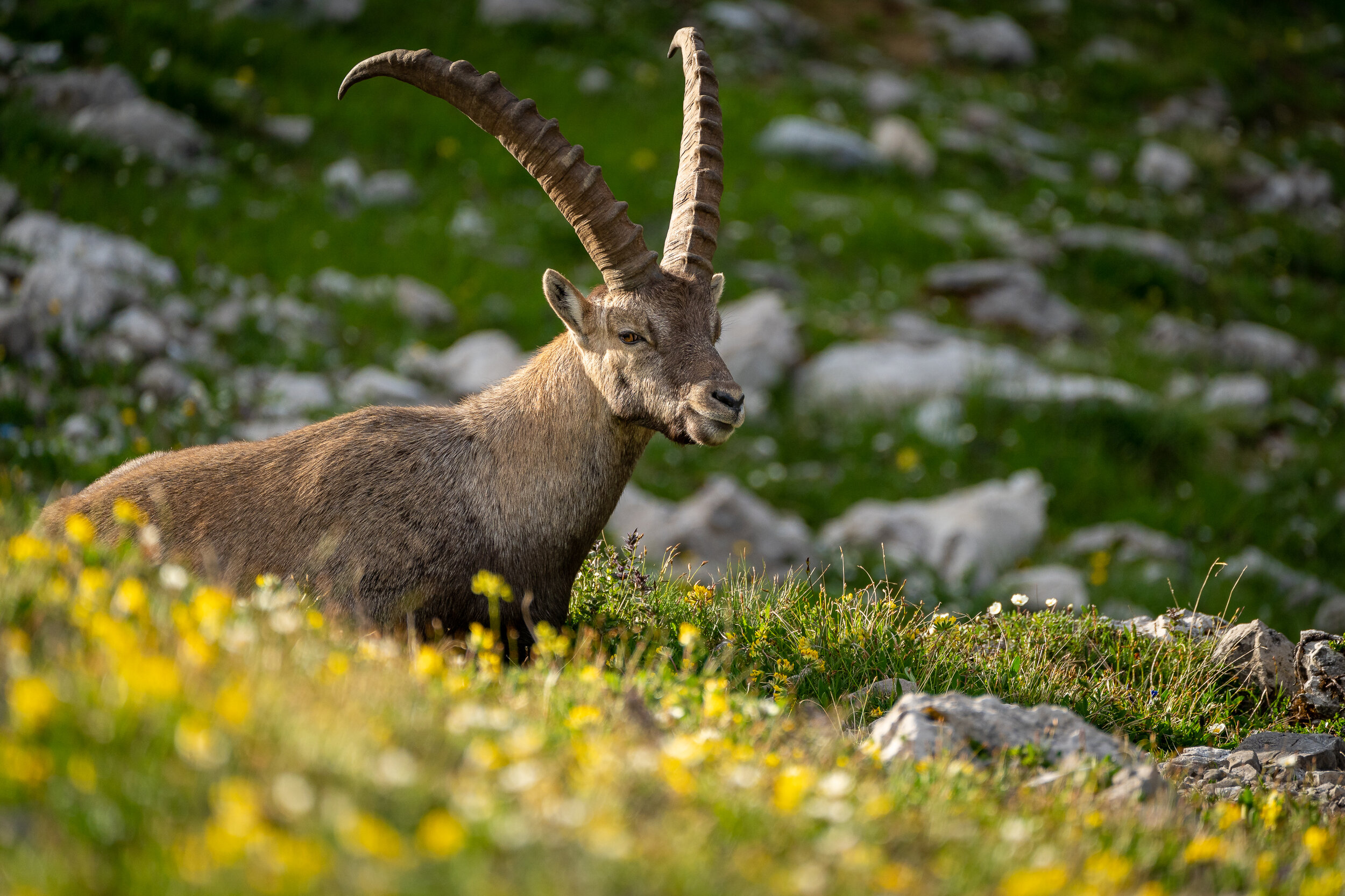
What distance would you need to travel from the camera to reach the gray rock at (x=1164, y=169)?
20.9 m

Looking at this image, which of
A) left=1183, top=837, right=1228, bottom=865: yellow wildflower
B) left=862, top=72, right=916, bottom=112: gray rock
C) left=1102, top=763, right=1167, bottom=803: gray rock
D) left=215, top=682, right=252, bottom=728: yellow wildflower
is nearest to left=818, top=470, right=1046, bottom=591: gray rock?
left=1102, top=763, right=1167, bottom=803: gray rock

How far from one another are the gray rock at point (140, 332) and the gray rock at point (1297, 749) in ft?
33.3

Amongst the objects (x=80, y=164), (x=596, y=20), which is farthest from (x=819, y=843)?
(x=596, y=20)

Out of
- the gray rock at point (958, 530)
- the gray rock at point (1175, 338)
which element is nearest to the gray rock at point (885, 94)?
the gray rock at point (1175, 338)

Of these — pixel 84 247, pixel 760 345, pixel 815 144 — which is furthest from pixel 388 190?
pixel 815 144

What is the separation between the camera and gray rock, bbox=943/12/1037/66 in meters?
24.4

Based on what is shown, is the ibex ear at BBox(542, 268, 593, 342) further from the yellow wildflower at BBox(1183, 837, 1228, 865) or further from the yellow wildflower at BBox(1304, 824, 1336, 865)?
the yellow wildflower at BBox(1304, 824, 1336, 865)

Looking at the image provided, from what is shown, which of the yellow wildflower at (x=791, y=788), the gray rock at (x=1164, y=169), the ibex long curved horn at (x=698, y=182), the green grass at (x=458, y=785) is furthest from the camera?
the gray rock at (x=1164, y=169)

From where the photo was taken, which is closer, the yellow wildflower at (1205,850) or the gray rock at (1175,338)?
the yellow wildflower at (1205,850)

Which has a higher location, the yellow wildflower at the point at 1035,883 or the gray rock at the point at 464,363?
the gray rock at the point at 464,363

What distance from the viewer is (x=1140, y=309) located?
17188 millimetres

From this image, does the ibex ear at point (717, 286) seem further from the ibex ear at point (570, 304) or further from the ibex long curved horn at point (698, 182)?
the ibex ear at point (570, 304)

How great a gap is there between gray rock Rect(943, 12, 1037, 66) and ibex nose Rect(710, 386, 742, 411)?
70.0 ft

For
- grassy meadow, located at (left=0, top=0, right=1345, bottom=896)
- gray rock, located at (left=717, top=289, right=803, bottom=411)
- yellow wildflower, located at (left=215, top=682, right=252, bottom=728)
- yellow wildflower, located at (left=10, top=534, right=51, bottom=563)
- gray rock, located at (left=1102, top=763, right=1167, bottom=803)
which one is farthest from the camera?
gray rock, located at (left=717, top=289, right=803, bottom=411)
